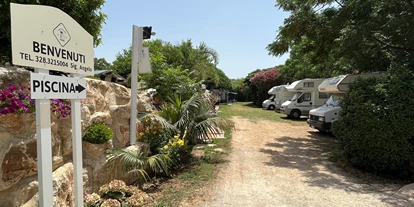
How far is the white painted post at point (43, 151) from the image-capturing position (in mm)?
1889

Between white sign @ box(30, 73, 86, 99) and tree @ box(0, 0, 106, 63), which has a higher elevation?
tree @ box(0, 0, 106, 63)

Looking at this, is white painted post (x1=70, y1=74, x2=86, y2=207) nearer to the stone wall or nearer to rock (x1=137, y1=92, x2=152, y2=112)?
the stone wall

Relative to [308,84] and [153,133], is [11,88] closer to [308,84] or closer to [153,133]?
[153,133]

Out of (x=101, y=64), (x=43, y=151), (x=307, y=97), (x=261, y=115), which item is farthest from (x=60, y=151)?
(x=101, y=64)

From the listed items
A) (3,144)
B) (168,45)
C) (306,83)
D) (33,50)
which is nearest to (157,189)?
(3,144)

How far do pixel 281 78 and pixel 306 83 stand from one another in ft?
44.5

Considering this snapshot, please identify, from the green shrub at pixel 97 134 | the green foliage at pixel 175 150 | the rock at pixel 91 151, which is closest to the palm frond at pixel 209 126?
the green foliage at pixel 175 150

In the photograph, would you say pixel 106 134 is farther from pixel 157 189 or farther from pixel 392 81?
pixel 392 81

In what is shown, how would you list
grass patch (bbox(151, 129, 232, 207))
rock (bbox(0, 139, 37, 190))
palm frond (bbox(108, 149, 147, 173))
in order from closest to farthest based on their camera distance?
rock (bbox(0, 139, 37, 190)), grass patch (bbox(151, 129, 232, 207)), palm frond (bbox(108, 149, 147, 173))

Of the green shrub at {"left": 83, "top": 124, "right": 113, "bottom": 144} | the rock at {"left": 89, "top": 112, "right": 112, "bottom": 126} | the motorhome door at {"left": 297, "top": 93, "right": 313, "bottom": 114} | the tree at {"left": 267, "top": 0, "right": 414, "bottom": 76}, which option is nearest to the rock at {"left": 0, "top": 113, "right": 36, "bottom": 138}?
the green shrub at {"left": 83, "top": 124, "right": 113, "bottom": 144}

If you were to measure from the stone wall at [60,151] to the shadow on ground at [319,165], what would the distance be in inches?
138

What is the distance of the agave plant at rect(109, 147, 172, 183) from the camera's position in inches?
149

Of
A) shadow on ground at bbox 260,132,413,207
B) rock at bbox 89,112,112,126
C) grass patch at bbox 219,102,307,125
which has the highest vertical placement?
rock at bbox 89,112,112,126

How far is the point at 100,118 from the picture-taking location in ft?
12.4
